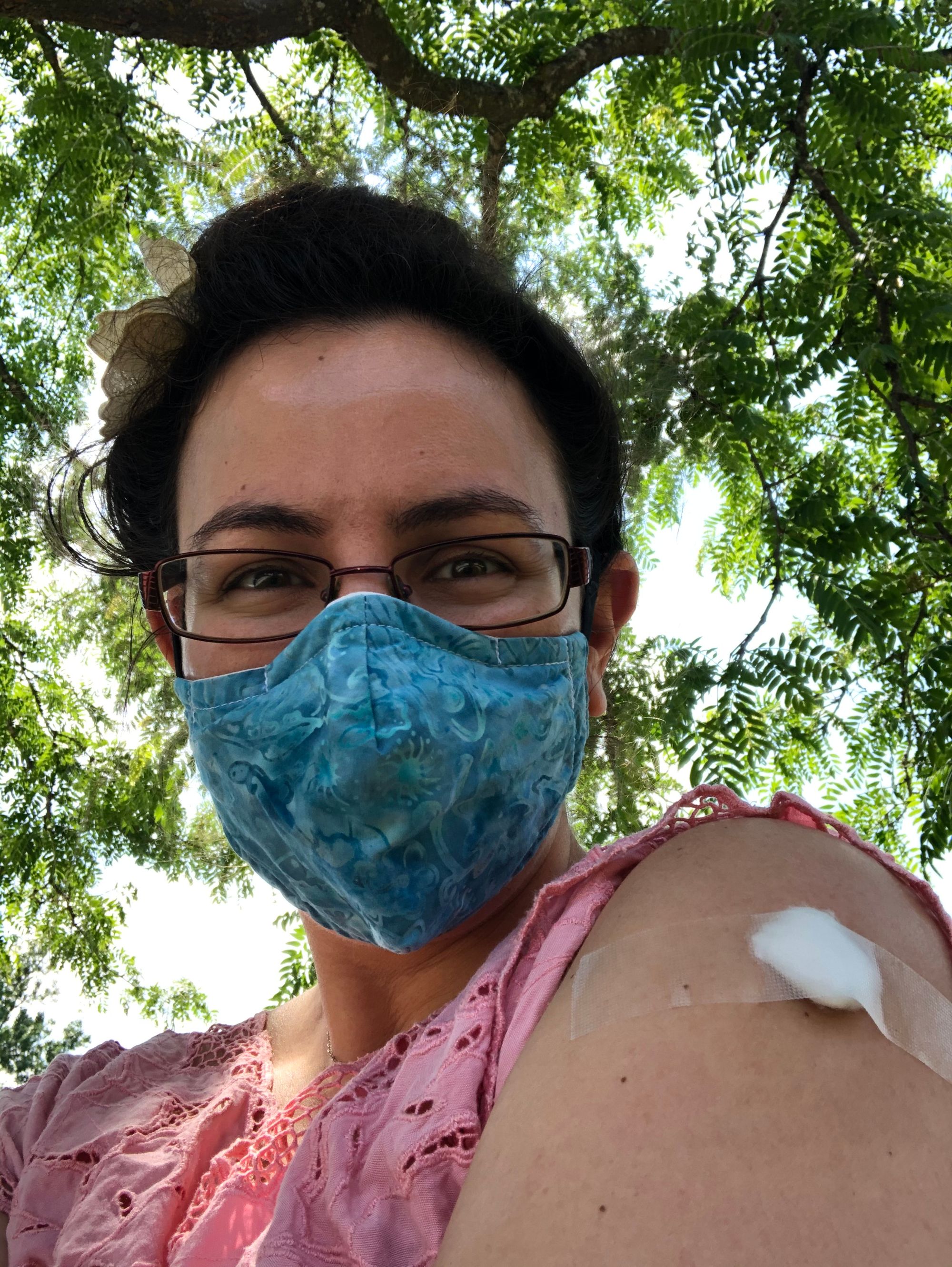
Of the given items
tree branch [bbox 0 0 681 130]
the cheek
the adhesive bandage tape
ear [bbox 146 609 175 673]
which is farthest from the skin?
tree branch [bbox 0 0 681 130]

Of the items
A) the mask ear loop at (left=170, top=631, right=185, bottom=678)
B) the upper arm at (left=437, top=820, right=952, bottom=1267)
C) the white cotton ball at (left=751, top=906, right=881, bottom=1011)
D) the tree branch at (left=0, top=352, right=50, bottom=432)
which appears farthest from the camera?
the tree branch at (left=0, top=352, right=50, bottom=432)

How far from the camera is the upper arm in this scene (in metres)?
0.84

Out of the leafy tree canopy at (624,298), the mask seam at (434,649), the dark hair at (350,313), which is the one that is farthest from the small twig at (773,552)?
the mask seam at (434,649)

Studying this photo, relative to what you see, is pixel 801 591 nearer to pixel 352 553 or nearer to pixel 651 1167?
pixel 352 553

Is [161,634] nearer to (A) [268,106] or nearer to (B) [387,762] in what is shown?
(B) [387,762]

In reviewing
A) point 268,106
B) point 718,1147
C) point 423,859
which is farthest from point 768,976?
point 268,106

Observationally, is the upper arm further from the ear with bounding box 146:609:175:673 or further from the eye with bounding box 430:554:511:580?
the ear with bounding box 146:609:175:673

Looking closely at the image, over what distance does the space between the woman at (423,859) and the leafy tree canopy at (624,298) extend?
62cm

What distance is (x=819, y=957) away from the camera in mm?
A: 1023

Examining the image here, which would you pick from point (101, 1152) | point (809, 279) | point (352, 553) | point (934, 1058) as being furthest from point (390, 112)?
point (934, 1058)

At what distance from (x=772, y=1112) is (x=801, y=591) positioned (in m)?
2.56

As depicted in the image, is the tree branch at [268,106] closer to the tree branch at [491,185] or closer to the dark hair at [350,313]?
the tree branch at [491,185]

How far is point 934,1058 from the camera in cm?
101

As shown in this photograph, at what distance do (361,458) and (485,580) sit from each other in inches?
11.3
